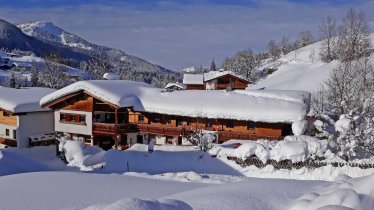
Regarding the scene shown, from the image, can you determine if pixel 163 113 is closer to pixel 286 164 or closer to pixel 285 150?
pixel 285 150

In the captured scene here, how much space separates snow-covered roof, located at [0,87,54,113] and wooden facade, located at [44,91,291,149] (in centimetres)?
127

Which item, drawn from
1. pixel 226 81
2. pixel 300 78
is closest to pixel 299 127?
pixel 226 81

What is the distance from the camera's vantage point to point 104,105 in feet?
110

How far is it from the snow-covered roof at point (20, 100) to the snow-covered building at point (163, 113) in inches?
43.5

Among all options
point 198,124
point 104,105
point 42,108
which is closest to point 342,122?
point 198,124

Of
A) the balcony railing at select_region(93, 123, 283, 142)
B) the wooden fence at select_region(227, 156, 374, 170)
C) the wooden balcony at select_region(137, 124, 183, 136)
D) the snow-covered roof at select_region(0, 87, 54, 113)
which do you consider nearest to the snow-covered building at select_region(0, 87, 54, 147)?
the snow-covered roof at select_region(0, 87, 54, 113)

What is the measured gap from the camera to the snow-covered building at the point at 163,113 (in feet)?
→ 92.6

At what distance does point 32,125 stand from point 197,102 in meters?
13.8

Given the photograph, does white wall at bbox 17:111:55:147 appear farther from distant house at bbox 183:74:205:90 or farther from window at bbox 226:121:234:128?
distant house at bbox 183:74:205:90

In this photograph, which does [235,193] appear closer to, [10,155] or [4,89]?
[10,155]

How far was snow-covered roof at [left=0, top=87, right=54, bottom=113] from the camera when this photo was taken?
106 feet

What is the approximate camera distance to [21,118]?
32969 mm

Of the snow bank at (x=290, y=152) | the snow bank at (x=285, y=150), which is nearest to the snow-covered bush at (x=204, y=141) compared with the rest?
the snow bank at (x=285, y=150)

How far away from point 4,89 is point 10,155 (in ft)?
65.4
